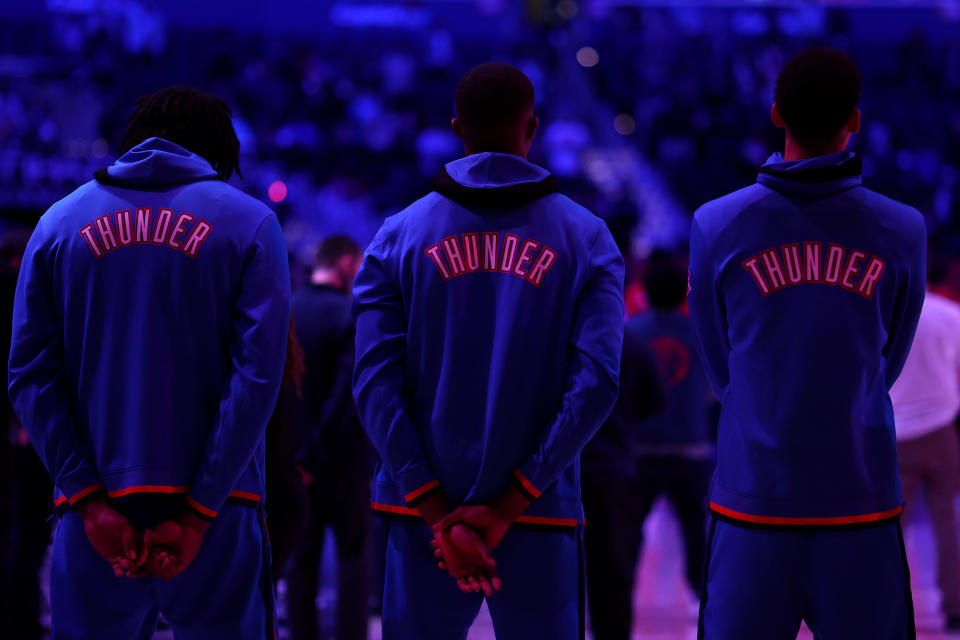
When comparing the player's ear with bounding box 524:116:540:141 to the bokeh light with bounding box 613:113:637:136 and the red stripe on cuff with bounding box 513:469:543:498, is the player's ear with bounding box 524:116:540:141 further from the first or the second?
the bokeh light with bounding box 613:113:637:136

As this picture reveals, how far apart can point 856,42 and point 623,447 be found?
24.7 metres

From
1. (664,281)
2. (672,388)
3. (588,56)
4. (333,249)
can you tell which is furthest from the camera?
(588,56)

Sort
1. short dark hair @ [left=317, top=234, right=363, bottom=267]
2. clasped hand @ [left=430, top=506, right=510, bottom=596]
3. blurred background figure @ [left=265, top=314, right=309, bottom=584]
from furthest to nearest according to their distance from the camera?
short dark hair @ [left=317, top=234, right=363, bottom=267]
blurred background figure @ [left=265, top=314, right=309, bottom=584]
clasped hand @ [left=430, top=506, right=510, bottom=596]

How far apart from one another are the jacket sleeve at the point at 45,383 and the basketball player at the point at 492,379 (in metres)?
0.55

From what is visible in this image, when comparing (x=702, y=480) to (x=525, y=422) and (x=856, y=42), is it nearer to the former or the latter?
(x=525, y=422)

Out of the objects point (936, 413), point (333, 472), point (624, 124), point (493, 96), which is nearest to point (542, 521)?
point (493, 96)

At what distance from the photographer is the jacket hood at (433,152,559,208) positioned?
206 centimetres

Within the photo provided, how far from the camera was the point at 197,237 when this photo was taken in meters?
2.03

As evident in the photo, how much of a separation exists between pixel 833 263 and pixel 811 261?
0.14 ft

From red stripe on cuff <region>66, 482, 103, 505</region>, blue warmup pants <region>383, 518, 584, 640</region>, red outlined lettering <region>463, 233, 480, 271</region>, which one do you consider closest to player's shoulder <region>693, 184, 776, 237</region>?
red outlined lettering <region>463, 233, 480, 271</region>

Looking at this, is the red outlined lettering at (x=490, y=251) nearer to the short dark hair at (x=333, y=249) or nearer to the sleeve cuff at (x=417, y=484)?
the sleeve cuff at (x=417, y=484)

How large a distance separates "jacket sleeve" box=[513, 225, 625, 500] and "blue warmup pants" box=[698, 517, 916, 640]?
0.37 meters

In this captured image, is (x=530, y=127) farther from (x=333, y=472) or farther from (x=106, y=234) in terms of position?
(x=333, y=472)

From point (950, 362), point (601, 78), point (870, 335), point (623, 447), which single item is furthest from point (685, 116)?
point (870, 335)
